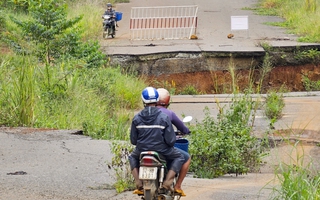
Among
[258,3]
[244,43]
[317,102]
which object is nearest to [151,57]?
[244,43]

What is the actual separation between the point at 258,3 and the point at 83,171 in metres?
25.6

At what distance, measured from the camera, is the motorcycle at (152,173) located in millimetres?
6539

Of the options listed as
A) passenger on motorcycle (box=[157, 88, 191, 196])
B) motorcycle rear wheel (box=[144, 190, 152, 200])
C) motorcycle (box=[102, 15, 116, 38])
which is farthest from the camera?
motorcycle (box=[102, 15, 116, 38])

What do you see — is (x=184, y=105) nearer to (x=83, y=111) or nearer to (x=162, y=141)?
(x=83, y=111)

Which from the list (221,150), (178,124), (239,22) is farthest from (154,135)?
(239,22)

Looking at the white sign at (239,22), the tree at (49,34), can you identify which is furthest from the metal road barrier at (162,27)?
the tree at (49,34)

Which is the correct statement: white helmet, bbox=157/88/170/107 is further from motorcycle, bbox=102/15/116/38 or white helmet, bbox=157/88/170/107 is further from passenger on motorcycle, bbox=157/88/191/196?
motorcycle, bbox=102/15/116/38

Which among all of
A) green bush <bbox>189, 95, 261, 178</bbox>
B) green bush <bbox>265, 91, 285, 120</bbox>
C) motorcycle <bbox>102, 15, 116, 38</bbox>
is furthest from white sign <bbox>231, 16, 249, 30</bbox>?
green bush <bbox>189, 95, 261, 178</bbox>

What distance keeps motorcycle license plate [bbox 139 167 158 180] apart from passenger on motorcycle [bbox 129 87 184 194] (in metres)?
0.26

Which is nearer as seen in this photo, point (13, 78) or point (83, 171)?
point (83, 171)

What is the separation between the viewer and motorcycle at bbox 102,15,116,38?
76.6 ft

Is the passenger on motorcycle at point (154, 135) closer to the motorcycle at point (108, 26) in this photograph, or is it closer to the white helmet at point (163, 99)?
the white helmet at point (163, 99)

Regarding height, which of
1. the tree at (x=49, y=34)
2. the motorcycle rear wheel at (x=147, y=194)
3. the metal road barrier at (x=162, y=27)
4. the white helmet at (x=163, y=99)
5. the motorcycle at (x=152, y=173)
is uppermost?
the metal road barrier at (x=162, y=27)

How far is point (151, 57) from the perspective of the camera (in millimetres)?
21500
